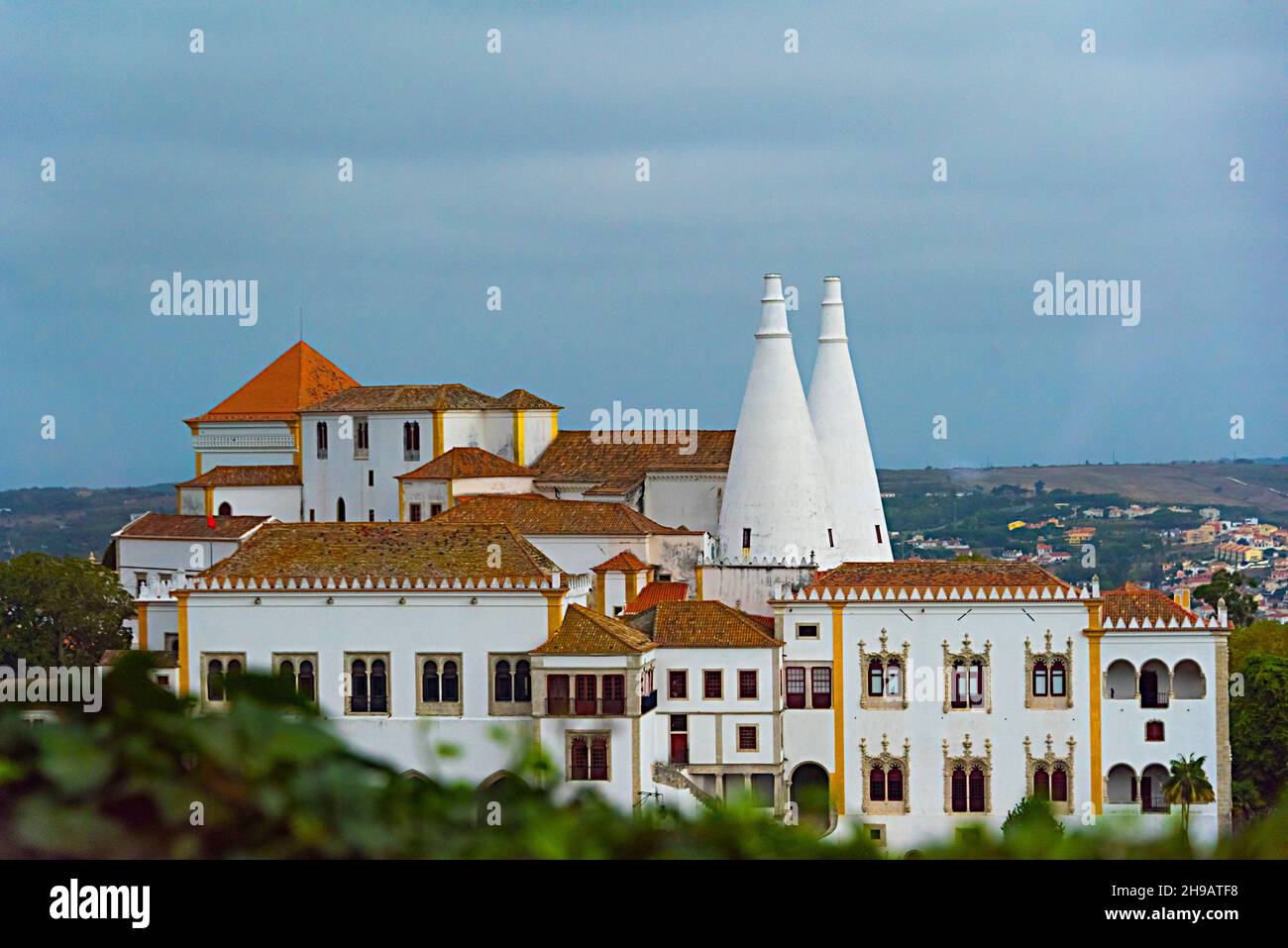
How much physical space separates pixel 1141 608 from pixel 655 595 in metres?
11.0

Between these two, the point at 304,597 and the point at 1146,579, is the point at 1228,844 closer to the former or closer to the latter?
the point at 304,597

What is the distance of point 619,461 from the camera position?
185 feet

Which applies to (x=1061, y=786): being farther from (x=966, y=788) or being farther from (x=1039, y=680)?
(x=1039, y=680)

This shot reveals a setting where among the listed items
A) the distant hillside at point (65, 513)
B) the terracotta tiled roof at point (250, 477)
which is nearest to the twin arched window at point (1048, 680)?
the terracotta tiled roof at point (250, 477)

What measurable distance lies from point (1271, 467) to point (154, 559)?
52121mm

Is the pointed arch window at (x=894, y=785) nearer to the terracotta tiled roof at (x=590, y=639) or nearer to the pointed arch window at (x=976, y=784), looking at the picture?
the pointed arch window at (x=976, y=784)

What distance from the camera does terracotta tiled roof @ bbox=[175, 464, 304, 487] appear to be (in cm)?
6019

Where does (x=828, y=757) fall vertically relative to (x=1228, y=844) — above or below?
below

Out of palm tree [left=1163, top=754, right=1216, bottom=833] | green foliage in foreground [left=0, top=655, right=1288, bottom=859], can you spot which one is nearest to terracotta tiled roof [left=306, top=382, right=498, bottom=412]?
Answer: palm tree [left=1163, top=754, right=1216, bottom=833]

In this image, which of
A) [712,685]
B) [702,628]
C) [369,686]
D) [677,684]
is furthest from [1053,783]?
[369,686]

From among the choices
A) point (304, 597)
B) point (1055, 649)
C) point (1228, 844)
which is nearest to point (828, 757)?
point (1055, 649)

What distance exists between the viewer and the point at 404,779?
581 cm

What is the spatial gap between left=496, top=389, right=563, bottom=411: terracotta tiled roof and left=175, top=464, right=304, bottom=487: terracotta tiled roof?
6.42 metres

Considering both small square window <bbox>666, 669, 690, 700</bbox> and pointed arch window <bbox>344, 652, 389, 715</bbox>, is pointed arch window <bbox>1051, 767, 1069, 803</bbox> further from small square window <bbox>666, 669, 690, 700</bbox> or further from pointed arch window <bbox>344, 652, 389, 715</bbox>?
pointed arch window <bbox>344, 652, 389, 715</bbox>
